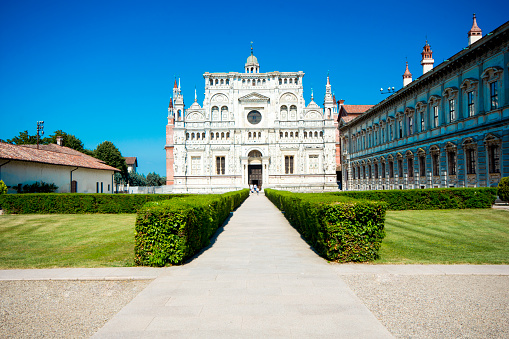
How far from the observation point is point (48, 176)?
34.0 metres

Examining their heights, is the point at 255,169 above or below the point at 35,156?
below

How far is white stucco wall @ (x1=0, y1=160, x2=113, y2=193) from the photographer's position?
29.1 metres

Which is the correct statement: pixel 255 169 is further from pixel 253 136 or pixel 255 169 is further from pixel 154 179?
pixel 154 179

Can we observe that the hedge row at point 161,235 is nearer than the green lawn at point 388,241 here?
Yes

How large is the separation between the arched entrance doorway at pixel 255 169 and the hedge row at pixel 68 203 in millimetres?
39250

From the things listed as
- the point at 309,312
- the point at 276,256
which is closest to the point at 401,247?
the point at 276,256

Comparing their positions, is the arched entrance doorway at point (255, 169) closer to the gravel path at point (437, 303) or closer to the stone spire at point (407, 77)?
the stone spire at point (407, 77)

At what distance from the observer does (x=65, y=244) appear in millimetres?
12711

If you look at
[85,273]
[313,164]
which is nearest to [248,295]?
[85,273]

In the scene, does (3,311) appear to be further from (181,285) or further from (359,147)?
(359,147)

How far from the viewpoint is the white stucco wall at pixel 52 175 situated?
29.1 m

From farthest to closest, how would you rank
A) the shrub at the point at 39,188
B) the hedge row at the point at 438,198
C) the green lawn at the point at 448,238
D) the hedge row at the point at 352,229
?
the shrub at the point at 39,188 → the hedge row at the point at 438,198 → the green lawn at the point at 448,238 → the hedge row at the point at 352,229

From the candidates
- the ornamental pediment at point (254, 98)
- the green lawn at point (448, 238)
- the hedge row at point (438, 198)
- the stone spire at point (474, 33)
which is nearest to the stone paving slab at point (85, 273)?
the green lawn at point (448, 238)

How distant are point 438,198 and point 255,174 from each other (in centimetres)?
4407
